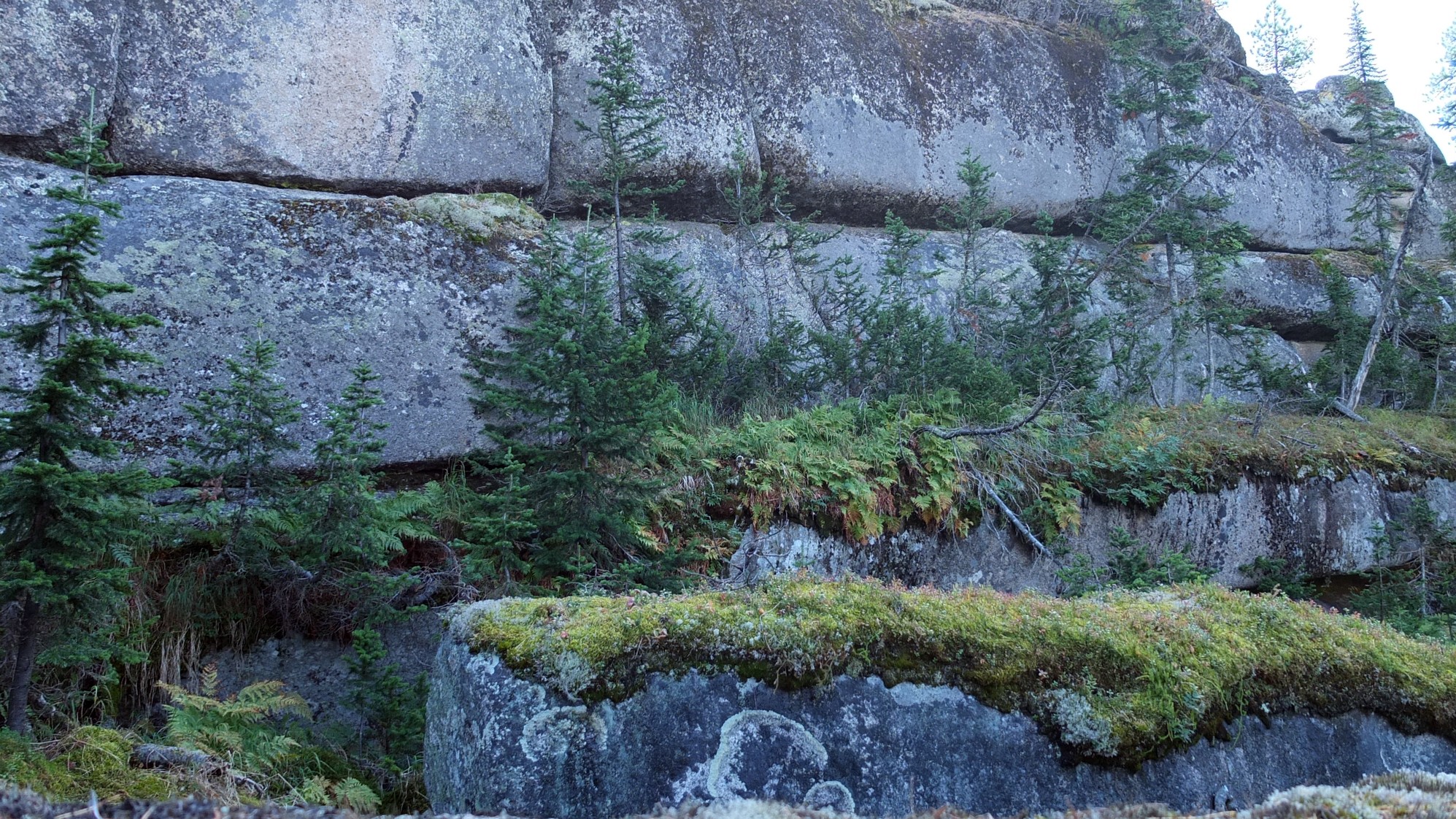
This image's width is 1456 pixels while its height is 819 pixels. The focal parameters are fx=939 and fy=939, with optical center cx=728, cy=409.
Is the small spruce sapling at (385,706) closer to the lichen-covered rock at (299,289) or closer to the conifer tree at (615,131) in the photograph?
the lichen-covered rock at (299,289)

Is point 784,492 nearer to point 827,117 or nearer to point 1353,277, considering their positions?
point 827,117

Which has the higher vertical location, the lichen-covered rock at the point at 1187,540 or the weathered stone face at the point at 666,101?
the weathered stone face at the point at 666,101

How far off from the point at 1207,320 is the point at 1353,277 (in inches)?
190

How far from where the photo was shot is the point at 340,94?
8578mm

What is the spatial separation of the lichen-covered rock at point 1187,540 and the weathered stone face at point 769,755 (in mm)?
2645

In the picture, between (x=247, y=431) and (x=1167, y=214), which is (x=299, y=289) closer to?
(x=247, y=431)

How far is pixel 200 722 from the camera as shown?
505 centimetres

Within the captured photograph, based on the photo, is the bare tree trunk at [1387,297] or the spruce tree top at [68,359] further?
the bare tree trunk at [1387,297]

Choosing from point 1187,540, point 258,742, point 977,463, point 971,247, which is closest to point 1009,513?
point 977,463

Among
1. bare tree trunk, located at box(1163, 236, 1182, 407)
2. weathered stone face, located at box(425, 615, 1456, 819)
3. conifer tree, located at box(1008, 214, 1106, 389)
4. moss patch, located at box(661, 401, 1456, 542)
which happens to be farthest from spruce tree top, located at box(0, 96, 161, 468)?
bare tree trunk, located at box(1163, 236, 1182, 407)

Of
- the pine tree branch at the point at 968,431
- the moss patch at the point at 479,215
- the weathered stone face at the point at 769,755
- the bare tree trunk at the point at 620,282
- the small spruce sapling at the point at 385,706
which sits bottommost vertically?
the small spruce sapling at the point at 385,706

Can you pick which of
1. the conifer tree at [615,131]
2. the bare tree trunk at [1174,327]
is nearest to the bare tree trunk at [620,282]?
the conifer tree at [615,131]

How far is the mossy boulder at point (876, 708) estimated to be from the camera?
12.7 ft

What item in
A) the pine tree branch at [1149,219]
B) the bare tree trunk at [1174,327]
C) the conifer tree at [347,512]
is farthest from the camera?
the bare tree trunk at [1174,327]
